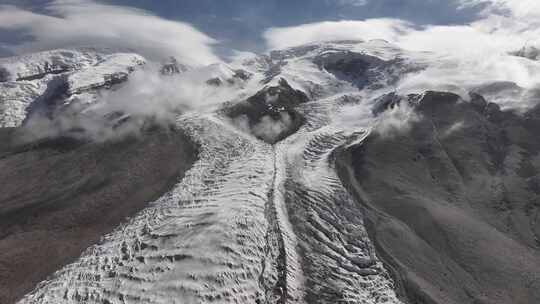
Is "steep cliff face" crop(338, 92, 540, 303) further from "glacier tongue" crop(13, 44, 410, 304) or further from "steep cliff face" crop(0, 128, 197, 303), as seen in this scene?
"steep cliff face" crop(0, 128, 197, 303)

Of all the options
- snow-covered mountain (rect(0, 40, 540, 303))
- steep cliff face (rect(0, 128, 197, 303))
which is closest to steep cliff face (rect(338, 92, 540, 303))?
snow-covered mountain (rect(0, 40, 540, 303))

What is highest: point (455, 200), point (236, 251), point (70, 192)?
point (455, 200)

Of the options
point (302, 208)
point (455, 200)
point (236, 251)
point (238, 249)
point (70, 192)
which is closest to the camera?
point (236, 251)

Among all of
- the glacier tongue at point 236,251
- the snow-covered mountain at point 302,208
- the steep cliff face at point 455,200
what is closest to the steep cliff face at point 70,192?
the snow-covered mountain at point 302,208

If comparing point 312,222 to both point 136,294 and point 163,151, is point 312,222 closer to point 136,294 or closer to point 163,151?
point 136,294

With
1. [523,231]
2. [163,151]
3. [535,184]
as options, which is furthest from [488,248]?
[163,151]

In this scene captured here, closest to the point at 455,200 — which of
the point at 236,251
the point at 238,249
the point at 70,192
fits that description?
the point at 238,249

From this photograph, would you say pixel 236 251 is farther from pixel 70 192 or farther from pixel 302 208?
pixel 70 192

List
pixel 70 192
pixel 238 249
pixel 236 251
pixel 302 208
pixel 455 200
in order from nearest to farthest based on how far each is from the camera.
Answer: pixel 236 251 → pixel 238 249 → pixel 302 208 → pixel 70 192 → pixel 455 200
